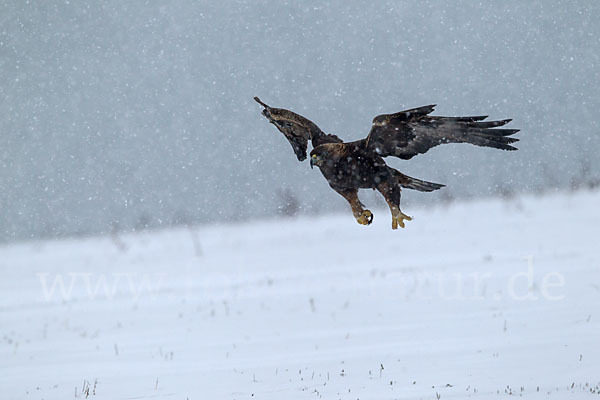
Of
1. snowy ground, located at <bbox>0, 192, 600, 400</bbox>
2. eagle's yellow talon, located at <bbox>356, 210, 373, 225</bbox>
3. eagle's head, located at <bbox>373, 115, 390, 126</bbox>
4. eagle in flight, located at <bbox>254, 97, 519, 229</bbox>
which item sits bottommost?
snowy ground, located at <bbox>0, 192, 600, 400</bbox>

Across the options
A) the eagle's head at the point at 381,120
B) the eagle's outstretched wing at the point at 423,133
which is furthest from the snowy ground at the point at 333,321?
the eagle's head at the point at 381,120

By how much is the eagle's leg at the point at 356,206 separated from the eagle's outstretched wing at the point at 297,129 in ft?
1.24

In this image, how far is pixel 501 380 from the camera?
366 inches

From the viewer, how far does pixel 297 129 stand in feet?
12.0

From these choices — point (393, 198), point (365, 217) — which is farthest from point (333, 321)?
point (365, 217)

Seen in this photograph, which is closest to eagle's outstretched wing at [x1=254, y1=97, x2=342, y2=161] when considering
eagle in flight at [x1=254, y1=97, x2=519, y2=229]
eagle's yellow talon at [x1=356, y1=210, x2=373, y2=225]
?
eagle in flight at [x1=254, y1=97, x2=519, y2=229]

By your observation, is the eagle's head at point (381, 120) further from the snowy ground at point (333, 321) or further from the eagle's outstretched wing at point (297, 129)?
the snowy ground at point (333, 321)

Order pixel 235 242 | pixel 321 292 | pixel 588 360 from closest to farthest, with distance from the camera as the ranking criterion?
pixel 588 360 < pixel 321 292 < pixel 235 242

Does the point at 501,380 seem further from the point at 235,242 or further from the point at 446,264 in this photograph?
the point at 235,242

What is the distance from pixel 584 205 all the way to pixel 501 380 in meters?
28.3

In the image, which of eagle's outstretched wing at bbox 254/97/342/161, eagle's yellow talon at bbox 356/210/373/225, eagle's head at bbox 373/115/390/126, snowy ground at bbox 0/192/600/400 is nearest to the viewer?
eagle's yellow talon at bbox 356/210/373/225

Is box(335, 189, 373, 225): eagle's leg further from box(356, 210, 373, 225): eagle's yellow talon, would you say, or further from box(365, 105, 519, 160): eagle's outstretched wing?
box(365, 105, 519, 160): eagle's outstretched wing

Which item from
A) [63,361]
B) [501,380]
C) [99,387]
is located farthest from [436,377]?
[63,361]

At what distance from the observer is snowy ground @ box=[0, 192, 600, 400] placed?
32.6ft
